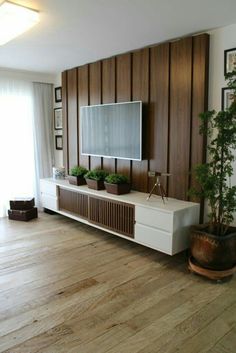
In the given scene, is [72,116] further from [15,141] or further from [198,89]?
[198,89]

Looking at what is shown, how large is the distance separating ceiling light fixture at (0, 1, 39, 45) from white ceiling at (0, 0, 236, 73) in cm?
8

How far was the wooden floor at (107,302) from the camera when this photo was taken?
1.92 m

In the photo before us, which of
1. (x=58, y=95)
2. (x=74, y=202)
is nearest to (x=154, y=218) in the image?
(x=74, y=202)

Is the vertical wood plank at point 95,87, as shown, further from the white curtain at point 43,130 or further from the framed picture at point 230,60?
the framed picture at point 230,60

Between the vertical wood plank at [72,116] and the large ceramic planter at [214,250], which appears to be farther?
the vertical wood plank at [72,116]

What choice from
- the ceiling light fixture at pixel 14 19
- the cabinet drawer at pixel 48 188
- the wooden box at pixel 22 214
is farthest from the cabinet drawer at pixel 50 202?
the ceiling light fixture at pixel 14 19

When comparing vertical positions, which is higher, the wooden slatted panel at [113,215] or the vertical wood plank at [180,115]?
the vertical wood plank at [180,115]

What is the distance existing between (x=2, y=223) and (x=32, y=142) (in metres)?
1.46

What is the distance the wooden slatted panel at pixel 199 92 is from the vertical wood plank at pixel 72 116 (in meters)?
2.15

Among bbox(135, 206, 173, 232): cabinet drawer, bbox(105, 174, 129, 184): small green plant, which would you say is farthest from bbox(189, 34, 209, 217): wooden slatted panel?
bbox(105, 174, 129, 184): small green plant

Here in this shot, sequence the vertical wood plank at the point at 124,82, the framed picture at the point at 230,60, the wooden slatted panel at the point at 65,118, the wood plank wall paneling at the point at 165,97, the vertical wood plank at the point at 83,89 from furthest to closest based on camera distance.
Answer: the wooden slatted panel at the point at 65,118
the vertical wood plank at the point at 83,89
the vertical wood plank at the point at 124,82
the wood plank wall paneling at the point at 165,97
the framed picture at the point at 230,60

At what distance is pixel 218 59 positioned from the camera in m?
3.00

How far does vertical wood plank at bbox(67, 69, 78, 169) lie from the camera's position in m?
4.67

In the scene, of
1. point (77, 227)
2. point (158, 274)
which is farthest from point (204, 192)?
point (77, 227)
